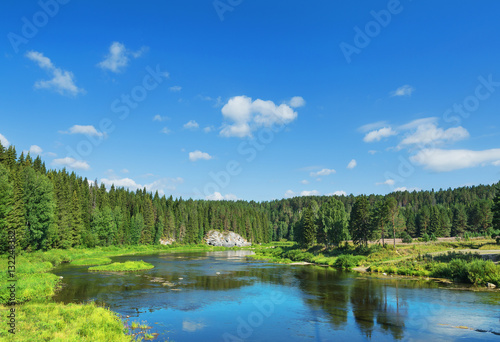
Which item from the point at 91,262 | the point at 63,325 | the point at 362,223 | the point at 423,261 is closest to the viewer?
the point at 63,325

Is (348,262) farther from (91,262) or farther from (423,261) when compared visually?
(91,262)

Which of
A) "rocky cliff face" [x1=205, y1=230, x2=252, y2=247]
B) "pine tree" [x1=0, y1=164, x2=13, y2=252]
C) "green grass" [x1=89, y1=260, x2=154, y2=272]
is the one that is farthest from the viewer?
"rocky cliff face" [x1=205, y1=230, x2=252, y2=247]

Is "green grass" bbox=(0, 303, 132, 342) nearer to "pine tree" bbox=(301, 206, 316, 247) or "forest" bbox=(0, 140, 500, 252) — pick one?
"forest" bbox=(0, 140, 500, 252)

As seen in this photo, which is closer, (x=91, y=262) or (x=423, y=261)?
(x=423, y=261)

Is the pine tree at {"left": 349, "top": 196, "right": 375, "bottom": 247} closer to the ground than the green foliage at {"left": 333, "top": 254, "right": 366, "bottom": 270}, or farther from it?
farther from it

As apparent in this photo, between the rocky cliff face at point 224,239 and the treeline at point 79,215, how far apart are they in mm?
4140

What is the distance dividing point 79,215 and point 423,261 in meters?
94.8

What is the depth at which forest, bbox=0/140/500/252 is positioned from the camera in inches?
2773

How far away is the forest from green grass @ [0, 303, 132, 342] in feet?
127

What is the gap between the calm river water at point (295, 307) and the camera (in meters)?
26.4

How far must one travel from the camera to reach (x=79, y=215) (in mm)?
98188

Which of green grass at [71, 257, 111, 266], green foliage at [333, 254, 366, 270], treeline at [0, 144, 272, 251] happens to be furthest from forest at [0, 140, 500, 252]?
green foliage at [333, 254, 366, 270]

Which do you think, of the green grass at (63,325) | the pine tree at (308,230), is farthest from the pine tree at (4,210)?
the pine tree at (308,230)

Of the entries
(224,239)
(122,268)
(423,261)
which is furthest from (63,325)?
(224,239)
